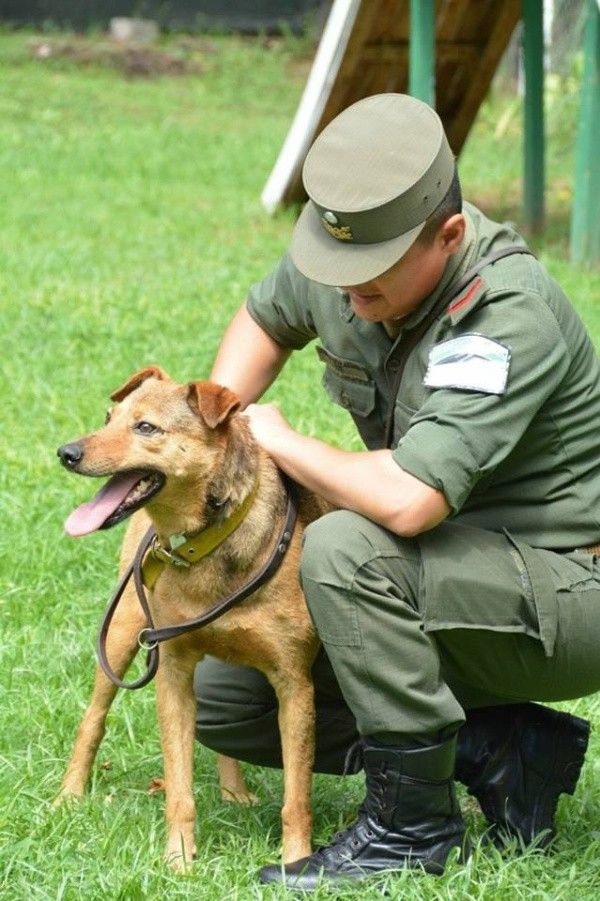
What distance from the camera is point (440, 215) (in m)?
3.53

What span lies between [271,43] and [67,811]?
60.0 feet

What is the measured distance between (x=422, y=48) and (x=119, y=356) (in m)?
3.35

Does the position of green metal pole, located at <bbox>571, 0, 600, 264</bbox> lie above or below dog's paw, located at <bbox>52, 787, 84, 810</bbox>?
below

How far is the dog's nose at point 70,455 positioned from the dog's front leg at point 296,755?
0.71 meters

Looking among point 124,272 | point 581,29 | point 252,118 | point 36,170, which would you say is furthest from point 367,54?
point 252,118

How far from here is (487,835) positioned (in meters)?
3.84

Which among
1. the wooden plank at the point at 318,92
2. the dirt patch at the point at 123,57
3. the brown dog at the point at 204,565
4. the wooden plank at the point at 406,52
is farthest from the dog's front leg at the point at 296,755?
the dirt patch at the point at 123,57

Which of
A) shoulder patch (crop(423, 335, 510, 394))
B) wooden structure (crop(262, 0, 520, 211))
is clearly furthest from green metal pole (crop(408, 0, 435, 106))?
shoulder patch (crop(423, 335, 510, 394))

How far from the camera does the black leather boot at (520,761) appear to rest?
385 cm

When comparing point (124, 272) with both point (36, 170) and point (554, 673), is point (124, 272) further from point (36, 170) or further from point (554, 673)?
point (554, 673)

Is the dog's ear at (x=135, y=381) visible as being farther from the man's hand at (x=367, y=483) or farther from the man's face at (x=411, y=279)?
the man's face at (x=411, y=279)

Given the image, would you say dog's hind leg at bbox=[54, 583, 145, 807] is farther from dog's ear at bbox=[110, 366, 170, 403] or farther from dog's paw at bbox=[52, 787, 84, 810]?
dog's ear at bbox=[110, 366, 170, 403]

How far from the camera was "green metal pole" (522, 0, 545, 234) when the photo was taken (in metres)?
11.1

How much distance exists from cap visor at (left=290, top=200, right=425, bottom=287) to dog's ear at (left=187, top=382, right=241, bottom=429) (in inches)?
13.6
